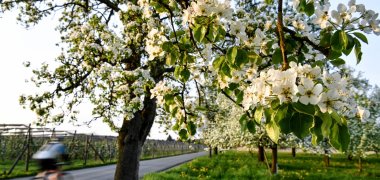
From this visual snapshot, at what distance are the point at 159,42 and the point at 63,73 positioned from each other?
699 cm

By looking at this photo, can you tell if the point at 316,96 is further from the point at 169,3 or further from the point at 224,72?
the point at 169,3

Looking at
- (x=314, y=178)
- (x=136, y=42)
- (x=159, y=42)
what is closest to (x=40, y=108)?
(x=136, y=42)

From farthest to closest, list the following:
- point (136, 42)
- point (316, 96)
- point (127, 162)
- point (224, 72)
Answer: point (127, 162)
point (136, 42)
point (224, 72)
point (316, 96)

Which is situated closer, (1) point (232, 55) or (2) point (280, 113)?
(2) point (280, 113)

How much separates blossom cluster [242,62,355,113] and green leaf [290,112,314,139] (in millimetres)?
97

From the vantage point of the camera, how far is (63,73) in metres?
9.62

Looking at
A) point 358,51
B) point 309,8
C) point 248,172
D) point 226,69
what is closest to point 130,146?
point 226,69

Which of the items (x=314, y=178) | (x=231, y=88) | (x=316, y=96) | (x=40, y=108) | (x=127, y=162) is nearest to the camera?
(x=316, y=96)

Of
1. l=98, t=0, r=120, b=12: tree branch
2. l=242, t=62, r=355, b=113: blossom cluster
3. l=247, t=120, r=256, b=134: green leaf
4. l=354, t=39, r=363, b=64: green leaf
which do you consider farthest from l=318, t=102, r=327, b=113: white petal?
l=98, t=0, r=120, b=12: tree branch

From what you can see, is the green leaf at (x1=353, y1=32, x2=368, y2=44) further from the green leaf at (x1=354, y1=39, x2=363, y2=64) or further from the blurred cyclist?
the blurred cyclist

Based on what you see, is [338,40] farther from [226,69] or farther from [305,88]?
[226,69]

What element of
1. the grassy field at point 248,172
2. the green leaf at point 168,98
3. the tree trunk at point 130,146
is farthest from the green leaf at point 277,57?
the grassy field at point 248,172

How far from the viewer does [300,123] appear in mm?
2082

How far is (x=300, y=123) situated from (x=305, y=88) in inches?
8.4
